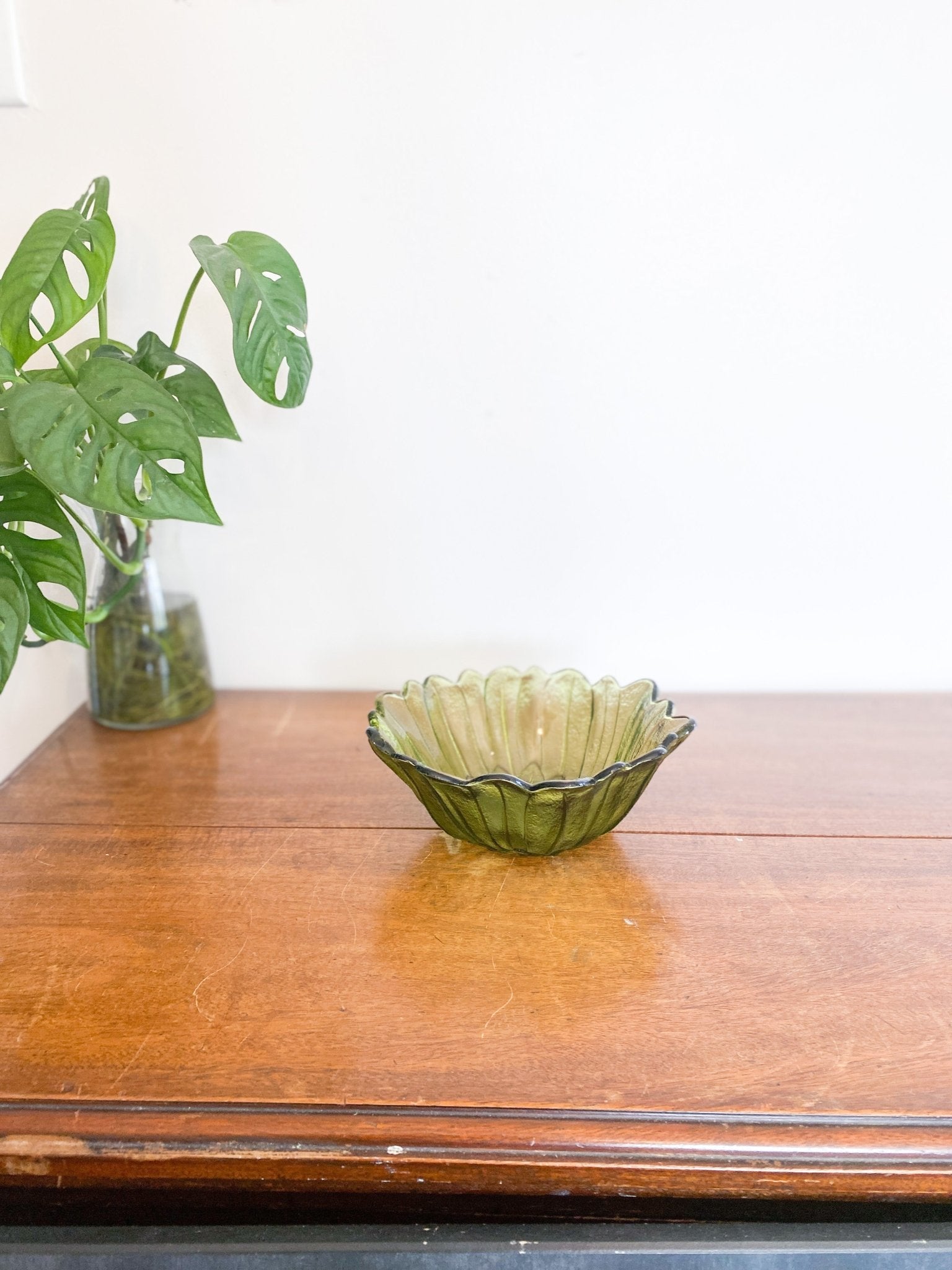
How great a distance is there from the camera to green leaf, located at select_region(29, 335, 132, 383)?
0.81 m

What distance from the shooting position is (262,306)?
77cm

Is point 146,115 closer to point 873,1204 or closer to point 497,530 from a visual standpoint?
point 497,530

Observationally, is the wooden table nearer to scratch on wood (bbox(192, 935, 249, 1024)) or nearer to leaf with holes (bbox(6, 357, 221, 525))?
scratch on wood (bbox(192, 935, 249, 1024))

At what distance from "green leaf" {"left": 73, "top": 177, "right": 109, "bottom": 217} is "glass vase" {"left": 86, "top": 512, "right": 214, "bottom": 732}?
0.95 ft

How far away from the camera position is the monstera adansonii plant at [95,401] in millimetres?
677

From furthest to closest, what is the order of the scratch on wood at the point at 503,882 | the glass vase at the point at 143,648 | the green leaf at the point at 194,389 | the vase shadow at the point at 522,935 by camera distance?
the glass vase at the point at 143,648
the green leaf at the point at 194,389
the scratch on wood at the point at 503,882
the vase shadow at the point at 522,935

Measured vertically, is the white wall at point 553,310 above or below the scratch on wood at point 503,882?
above

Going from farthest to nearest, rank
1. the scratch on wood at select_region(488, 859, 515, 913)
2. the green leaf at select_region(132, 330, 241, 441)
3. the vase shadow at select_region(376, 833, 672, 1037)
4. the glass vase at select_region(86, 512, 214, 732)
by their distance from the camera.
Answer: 1. the glass vase at select_region(86, 512, 214, 732)
2. the green leaf at select_region(132, 330, 241, 441)
3. the scratch on wood at select_region(488, 859, 515, 913)
4. the vase shadow at select_region(376, 833, 672, 1037)

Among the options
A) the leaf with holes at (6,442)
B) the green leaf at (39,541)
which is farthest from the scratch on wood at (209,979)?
the leaf with holes at (6,442)

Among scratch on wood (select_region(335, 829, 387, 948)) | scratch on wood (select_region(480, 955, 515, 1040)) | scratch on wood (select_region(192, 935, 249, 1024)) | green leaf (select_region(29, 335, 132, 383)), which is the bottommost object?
scratch on wood (select_region(480, 955, 515, 1040))

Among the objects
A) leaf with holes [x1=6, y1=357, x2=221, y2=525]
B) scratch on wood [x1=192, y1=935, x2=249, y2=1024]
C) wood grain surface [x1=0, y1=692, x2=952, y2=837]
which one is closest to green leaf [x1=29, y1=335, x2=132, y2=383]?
leaf with holes [x1=6, y1=357, x2=221, y2=525]

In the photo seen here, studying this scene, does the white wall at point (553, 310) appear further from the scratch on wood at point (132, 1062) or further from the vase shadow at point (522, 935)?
the scratch on wood at point (132, 1062)

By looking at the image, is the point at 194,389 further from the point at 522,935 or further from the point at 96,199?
the point at 522,935

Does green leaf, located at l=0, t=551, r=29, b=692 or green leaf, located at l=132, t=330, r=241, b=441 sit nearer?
green leaf, located at l=0, t=551, r=29, b=692
